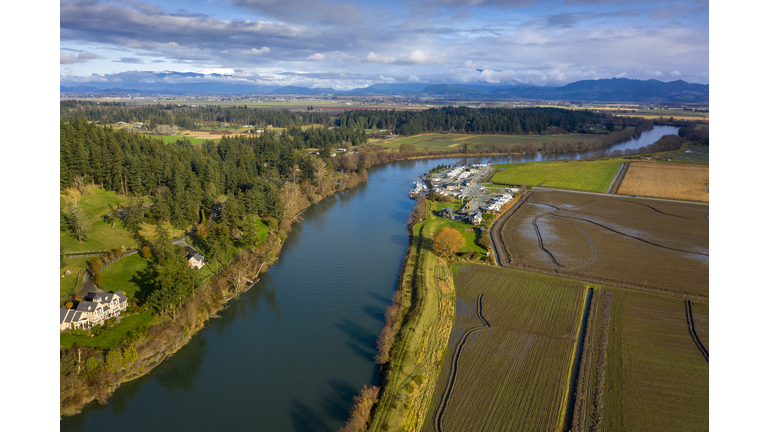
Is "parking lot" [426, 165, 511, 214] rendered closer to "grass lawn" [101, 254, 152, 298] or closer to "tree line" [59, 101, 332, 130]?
"grass lawn" [101, 254, 152, 298]

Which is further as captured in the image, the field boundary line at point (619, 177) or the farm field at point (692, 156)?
the farm field at point (692, 156)

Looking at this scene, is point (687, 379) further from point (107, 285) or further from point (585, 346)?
point (107, 285)

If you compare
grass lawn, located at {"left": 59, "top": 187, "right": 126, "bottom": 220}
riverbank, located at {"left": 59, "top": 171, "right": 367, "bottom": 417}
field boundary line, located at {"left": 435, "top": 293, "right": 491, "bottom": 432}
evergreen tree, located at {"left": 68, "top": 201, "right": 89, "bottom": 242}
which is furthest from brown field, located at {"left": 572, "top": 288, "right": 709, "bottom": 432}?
grass lawn, located at {"left": 59, "top": 187, "right": 126, "bottom": 220}

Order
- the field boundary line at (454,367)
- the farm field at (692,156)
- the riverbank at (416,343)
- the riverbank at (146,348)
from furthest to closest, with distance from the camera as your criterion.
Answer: the farm field at (692,156), the riverbank at (146,348), the riverbank at (416,343), the field boundary line at (454,367)

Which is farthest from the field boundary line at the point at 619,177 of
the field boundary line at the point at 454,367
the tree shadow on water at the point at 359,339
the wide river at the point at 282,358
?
the tree shadow on water at the point at 359,339

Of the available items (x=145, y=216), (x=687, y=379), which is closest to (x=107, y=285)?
(x=145, y=216)

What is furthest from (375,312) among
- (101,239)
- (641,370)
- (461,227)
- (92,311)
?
(101,239)

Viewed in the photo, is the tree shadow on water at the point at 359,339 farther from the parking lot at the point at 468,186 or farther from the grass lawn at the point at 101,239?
the parking lot at the point at 468,186
